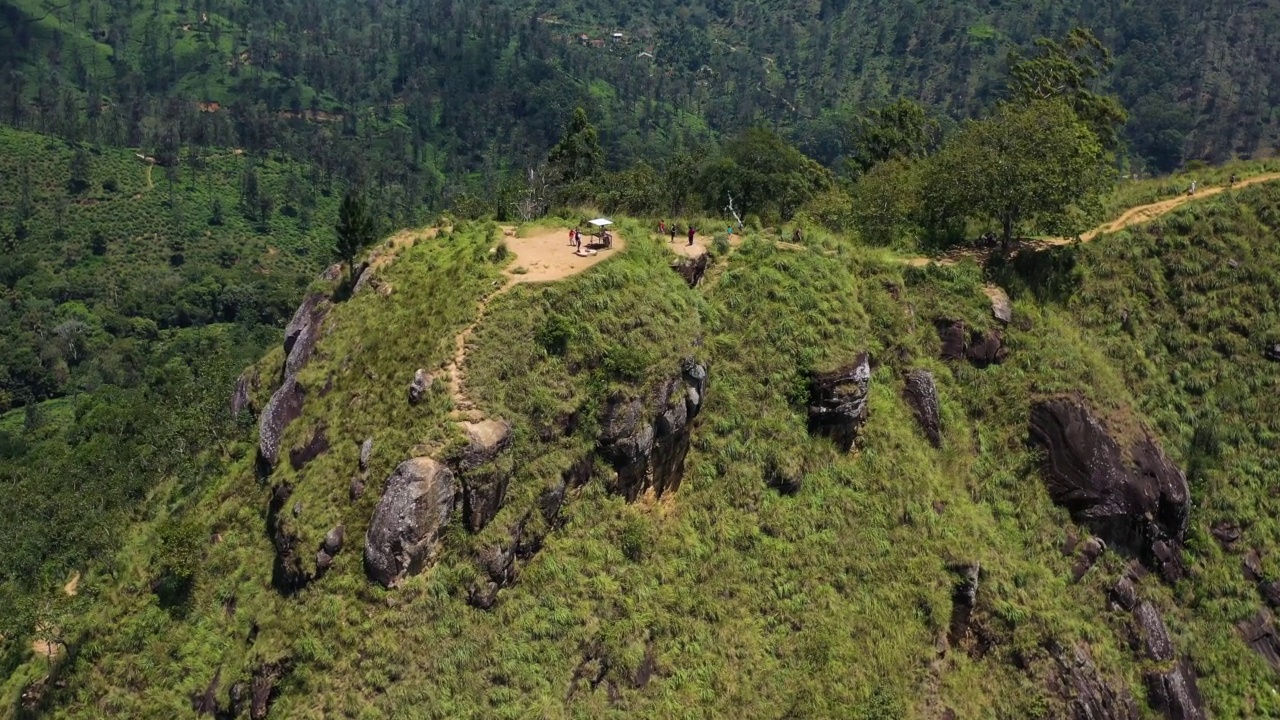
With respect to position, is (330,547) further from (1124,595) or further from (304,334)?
(1124,595)

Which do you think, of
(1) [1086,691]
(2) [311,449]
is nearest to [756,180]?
(2) [311,449]

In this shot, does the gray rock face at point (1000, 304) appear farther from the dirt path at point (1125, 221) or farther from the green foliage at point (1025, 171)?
the green foliage at point (1025, 171)

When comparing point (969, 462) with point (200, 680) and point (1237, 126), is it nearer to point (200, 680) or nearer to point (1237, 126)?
point (200, 680)

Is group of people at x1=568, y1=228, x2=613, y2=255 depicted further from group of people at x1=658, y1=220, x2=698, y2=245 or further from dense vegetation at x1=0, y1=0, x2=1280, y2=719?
group of people at x1=658, y1=220, x2=698, y2=245

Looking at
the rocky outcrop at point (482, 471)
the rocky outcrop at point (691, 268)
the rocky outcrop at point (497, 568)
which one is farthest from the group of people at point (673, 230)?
the rocky outcrop at point (497, 568)

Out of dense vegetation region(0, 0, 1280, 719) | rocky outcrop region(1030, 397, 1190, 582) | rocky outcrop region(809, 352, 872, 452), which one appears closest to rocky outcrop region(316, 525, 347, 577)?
dense vegetation region(0, 0, 1280, 719)

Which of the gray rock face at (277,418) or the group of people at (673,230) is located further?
the group of people at (673,230)
